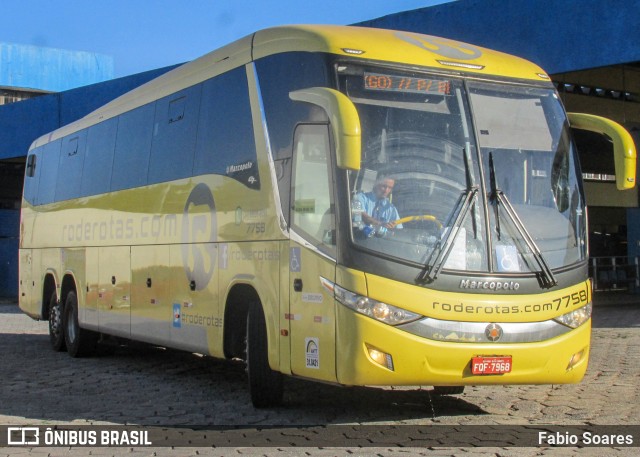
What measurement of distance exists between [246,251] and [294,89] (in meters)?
Answer: 1.70

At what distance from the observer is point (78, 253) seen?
1509 cm

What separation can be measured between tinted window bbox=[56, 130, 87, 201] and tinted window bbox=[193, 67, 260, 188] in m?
5.17

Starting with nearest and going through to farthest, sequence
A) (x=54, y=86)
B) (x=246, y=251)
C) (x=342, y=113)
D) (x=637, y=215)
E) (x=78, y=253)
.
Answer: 1. (x=342, y=113)
2. (x=246, y=251)
3. (x=78, y=253)
4. (x=637, y=215)
5. (x=54, y=86)

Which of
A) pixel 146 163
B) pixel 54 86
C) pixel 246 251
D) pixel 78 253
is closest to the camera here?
pixel 246 251

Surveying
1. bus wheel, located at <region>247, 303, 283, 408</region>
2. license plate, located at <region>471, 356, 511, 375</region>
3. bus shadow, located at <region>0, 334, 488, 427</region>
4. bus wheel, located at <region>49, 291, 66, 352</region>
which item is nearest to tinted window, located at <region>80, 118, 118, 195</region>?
bus wheel, located at <region>49, 291, 66, 352</region>

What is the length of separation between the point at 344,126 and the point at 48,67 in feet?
150

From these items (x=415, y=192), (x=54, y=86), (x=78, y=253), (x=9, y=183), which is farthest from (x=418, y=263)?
(x=54, y=86)

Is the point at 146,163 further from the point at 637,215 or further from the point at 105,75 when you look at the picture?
the point at 105,75

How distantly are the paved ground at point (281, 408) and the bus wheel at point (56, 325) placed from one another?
198 centimetres

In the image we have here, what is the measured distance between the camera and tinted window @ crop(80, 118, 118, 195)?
14133mm

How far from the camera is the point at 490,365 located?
7973 millimetres

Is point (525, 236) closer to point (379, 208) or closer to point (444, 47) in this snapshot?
point (379, 208)

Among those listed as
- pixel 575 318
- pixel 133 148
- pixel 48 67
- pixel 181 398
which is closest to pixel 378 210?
pixel 575 318

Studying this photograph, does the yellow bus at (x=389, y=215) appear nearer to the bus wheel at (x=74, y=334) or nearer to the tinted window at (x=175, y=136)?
the tinted window at (x=175, y=136)
